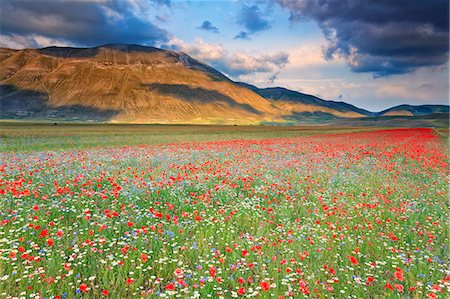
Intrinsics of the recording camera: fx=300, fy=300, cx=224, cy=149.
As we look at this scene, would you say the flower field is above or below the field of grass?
below

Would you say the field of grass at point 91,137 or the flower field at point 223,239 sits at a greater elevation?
the field of grass at point 91,137

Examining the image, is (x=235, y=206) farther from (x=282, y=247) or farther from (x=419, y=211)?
(x=419, y=211)

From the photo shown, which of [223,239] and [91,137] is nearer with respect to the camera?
[223,239]

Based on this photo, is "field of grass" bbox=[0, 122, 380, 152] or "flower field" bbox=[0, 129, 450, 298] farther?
"field of grass" bbox=[0, 122, 380, 152]

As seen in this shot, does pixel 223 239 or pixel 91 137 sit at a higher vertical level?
pixel 91 137

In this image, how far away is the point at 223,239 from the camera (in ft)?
21.9

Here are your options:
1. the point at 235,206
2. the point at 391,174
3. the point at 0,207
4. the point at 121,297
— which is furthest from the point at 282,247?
the point at 391,174

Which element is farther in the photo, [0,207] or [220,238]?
[0,207]

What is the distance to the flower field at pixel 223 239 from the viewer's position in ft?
16.4

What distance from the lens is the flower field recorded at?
16.4 ft

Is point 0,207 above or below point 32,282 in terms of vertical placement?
above

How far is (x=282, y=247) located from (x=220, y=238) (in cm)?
135

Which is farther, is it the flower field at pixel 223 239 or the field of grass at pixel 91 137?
the field of grass at pixel 91 137

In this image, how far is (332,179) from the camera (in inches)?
517
